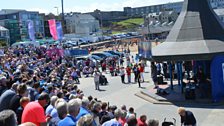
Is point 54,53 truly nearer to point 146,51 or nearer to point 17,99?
point 146,51

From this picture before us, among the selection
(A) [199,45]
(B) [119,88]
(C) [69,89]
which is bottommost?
(B) [119,88]

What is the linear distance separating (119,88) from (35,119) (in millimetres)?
21963

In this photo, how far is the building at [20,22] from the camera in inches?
4094

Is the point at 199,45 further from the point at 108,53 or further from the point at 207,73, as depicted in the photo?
the point at 108,53

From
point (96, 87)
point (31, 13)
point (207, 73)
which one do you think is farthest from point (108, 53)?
point (31, 13)

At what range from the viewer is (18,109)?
9086 millimetres

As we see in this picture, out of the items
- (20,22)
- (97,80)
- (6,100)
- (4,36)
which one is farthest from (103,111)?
(20,22)

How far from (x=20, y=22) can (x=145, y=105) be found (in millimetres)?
93283

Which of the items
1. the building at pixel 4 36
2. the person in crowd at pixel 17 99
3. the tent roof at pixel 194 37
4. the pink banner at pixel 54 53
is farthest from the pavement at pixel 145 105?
the building at pixel 4 36

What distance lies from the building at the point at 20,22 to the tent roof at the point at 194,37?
272 feet

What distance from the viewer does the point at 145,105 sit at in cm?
2195

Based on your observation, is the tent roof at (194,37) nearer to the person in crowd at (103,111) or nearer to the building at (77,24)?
the person in crowd at (103,111)

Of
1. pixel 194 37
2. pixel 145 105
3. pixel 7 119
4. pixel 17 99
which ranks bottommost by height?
pixel 145 105

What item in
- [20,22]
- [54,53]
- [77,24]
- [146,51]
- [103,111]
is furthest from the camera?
[77,24]
